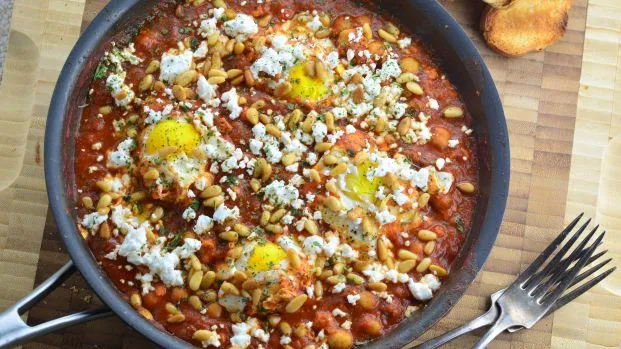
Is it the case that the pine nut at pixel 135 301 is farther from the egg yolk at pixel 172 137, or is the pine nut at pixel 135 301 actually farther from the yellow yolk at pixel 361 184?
the yellow yolk at pixel 361 184

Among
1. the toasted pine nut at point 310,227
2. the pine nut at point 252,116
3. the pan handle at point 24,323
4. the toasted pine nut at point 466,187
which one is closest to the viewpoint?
the pan handle at point 24,323

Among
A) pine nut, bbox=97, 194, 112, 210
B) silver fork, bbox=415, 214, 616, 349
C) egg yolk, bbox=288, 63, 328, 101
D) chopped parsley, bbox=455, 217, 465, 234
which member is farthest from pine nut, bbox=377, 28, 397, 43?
pine nut, bbox=97, 194, 112, 210

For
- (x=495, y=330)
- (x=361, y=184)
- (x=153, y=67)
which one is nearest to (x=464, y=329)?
(x=495, y=330)

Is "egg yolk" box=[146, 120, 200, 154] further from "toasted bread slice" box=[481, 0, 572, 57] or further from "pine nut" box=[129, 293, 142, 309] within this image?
"toasted bread slice" box=[481, 0, 572, 57]

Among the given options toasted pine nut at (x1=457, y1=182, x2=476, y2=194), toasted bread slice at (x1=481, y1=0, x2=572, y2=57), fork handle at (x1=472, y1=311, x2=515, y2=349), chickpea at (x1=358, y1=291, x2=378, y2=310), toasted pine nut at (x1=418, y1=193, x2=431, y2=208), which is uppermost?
toasted bread slice at (x1=481, y1=0, x2=572, y2=57)

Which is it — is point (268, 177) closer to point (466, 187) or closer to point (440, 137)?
point (440, 137)

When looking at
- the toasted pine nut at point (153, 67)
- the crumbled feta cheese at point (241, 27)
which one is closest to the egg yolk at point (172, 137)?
the toasted pine nut at point (153, 67)
